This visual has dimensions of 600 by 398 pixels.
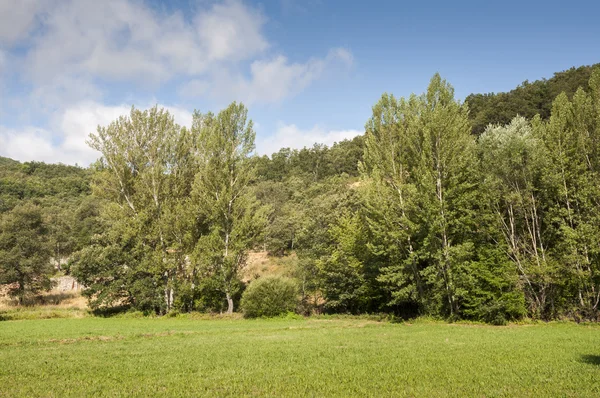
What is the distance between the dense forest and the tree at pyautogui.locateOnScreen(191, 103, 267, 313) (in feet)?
0.45

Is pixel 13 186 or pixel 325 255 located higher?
pixel 13 186

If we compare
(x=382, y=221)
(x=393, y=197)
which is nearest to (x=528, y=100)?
(x=393, y=197)

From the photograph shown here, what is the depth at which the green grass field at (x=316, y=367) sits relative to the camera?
827cm

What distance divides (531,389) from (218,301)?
29.4 metres

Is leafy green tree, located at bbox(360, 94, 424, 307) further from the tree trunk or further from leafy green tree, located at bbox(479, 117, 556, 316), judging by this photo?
the tree trunk

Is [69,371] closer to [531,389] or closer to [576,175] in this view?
[531,389]

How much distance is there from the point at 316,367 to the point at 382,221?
16.9 metres

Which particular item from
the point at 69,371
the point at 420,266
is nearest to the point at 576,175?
the point at 420,266

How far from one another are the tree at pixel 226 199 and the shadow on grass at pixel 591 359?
84.6 ft

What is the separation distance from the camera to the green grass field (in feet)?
27.1

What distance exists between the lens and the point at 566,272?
22.3 m

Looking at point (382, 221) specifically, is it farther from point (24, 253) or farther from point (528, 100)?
point (528, 100)

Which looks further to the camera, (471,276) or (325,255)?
(325,255)

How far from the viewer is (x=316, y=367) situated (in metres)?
10.5
